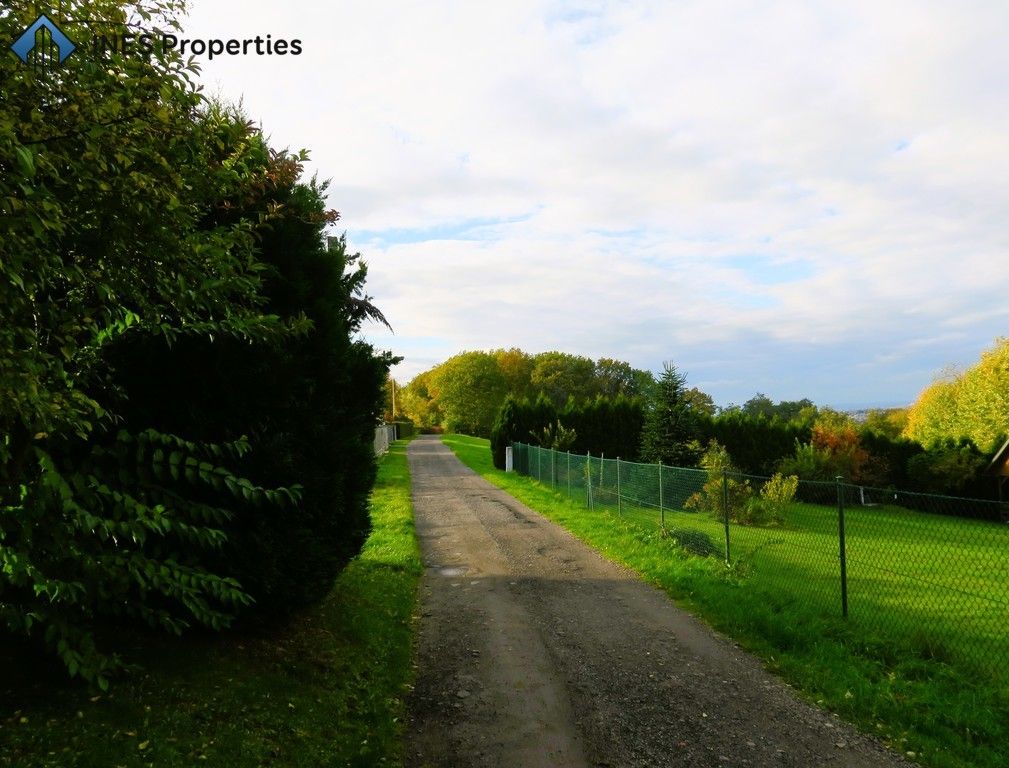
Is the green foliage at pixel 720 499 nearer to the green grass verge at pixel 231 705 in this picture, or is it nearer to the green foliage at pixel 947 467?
the green grass verge at pixel 231 705

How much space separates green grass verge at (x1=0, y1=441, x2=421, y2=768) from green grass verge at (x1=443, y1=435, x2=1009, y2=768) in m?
3.46

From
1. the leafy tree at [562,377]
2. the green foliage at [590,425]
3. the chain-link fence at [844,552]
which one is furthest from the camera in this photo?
the leafy tree at [562,377]

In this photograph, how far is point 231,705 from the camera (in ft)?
14.4

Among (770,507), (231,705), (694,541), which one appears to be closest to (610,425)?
(770,507)

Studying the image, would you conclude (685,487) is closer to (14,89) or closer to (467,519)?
(467,519)

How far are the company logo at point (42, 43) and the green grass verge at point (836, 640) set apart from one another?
5994 mm

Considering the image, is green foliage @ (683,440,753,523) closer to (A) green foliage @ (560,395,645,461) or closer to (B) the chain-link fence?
(B) the chain-link fence

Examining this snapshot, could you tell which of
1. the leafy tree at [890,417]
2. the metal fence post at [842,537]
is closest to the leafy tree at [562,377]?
the leafy tree at [890,417]

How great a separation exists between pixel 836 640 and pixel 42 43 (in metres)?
7.57

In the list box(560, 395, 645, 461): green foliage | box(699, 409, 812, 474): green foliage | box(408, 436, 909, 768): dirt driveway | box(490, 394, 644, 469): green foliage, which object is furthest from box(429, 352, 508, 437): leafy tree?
box(408, 436, 909, 768): dirt driveway

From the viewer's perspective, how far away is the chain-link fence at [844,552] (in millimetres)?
6895

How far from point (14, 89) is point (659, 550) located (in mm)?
10304

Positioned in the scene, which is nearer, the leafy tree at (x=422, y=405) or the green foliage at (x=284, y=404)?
the green foliage at (x=284, y=404)

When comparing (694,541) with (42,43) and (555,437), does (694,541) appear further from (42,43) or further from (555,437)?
(555,437)
